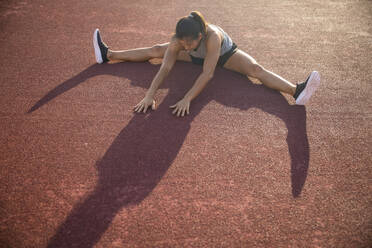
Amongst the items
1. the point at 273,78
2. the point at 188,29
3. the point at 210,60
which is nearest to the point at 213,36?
the point at 210,60

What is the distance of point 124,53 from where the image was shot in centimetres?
345

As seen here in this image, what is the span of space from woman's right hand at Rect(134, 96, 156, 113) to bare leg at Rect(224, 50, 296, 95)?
3.67 ft

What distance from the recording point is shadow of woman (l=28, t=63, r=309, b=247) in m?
1.89

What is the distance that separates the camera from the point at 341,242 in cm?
179

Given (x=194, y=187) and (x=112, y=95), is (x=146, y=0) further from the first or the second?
(x=194, y=187)

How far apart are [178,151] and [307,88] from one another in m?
1.55

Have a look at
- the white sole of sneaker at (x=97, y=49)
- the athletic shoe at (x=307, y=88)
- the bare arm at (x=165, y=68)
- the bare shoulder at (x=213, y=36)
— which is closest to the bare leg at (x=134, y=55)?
the white sole of sneaker at (x=97, y=49)

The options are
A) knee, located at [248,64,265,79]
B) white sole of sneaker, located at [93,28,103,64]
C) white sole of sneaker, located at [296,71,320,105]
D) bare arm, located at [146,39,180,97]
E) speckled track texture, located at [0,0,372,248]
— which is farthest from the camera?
white sole of sneaker, located at [93,28,103,64]

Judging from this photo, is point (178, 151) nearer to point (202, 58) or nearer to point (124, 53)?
point (202, 58)

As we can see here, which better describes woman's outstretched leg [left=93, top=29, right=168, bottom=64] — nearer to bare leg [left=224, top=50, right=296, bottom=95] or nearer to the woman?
the woman

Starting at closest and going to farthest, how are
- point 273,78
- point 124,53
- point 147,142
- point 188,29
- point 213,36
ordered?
1. point 188,29
2. point 147,142
3. point 213,36
4. point 273,78
5. point 124,53

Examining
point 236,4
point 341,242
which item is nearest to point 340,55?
point 236,4

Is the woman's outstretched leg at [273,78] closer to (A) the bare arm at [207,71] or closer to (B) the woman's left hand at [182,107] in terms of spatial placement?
(A) the bare arm at [207,71]

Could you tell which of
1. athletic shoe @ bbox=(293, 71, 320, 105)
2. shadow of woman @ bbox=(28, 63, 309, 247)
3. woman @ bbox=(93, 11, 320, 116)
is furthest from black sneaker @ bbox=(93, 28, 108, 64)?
athletic shoe @ bbox=(293, 71, 320, 105)
